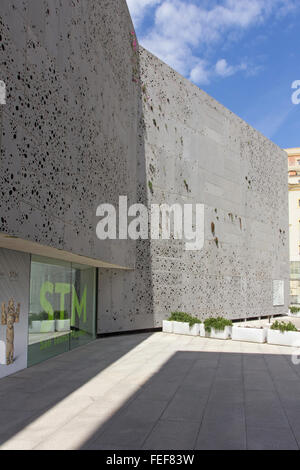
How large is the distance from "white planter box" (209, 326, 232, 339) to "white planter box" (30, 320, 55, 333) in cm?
764

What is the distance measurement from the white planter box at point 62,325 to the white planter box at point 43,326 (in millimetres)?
268

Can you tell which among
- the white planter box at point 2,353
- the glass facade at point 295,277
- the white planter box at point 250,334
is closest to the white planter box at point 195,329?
the white planter box at point 250,334

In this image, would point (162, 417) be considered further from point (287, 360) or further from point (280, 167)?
point (280, 167)

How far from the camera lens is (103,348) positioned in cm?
1491

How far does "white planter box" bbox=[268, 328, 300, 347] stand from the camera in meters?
15.5

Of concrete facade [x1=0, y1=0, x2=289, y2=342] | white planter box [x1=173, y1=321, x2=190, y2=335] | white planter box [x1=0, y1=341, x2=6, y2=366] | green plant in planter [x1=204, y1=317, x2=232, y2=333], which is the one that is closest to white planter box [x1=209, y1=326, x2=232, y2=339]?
green plant in planter [x1=204, y1=317, x2=232, y2=333]

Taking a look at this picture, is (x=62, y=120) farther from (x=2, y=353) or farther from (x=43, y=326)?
(x=43, y=326)

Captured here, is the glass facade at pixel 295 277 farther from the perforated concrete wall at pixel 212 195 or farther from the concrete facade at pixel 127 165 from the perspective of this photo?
the perforated concrete wall at pixel 212 195

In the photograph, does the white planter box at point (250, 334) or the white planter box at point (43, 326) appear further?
the white planter box at point (250, 334)

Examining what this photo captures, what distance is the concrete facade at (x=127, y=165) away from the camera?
26.9 feet

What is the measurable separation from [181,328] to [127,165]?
7926mm

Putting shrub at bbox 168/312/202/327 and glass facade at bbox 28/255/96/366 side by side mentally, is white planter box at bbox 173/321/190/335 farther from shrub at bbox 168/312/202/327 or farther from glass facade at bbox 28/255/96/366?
glass facade at bbox 28/255/96/366

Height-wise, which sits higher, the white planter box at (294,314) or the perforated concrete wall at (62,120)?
the perforated concrete wall at (62,120)
